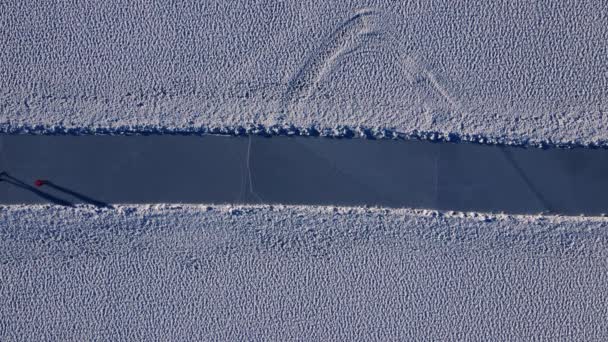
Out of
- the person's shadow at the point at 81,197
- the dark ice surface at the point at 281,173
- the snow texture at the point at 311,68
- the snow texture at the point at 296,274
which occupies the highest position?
the snow texture at the point at 311,68

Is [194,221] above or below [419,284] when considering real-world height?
above

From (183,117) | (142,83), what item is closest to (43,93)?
(142,83)

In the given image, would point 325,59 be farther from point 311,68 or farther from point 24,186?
point 24,186

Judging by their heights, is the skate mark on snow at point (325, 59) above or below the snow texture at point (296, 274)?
above

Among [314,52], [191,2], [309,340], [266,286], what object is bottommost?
[309,340]

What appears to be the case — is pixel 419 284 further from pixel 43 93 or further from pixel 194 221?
pixel 43 93

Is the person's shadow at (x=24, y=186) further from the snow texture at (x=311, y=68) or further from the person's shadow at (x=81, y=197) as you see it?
the snow texture at (x=311, y=68)

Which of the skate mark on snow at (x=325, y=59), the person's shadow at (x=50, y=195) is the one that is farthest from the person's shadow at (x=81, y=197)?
the skate mark on snow at (x=325, y=59)

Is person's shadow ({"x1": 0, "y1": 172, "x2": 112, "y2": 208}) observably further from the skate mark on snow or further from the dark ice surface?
the skate mark on snow
